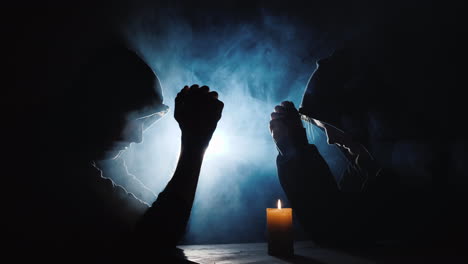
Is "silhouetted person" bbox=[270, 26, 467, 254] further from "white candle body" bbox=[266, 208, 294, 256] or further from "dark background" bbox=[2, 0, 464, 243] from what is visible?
"white candle body" bbox=[266, 208, 294, 256]

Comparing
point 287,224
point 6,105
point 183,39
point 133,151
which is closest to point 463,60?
point 287,224

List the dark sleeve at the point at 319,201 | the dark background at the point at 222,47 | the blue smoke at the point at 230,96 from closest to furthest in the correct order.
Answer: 1. the dark sleeve at the point at 319,201
2. the dark background at the point at 222,47
3. the blue smoke at the point at 230,96

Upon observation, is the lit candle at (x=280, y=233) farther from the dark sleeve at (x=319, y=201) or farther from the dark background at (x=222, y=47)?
the dark background at (x=222, y=47)

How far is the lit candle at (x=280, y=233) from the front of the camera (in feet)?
3.10

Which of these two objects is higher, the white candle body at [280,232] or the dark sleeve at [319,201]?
the dark sleeve at [319,201]

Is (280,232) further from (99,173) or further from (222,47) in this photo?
(222,47)

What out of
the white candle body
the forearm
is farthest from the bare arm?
the white candle body

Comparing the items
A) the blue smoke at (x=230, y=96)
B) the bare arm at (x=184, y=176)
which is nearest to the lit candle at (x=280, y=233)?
the bare arm at (x=184, y=176)

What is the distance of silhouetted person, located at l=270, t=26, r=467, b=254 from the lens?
1220 millimetres

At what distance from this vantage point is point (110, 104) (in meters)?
1.33

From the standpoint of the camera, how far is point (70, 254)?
0.97 m

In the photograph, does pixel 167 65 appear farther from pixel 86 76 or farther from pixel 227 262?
pixel 227 262

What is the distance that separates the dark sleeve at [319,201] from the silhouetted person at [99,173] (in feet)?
1.67

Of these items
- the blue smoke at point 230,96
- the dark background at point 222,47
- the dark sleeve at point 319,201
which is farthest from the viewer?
the blue smoke at point 230,96
